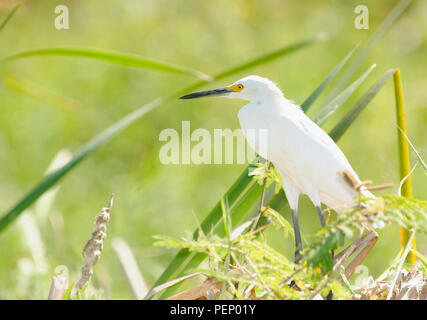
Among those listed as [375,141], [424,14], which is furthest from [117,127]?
[424,14]

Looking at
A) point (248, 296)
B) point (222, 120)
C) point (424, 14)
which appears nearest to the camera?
point (248, 296)

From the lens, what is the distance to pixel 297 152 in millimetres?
817

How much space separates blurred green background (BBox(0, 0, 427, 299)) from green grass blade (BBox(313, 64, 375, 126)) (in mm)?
1385

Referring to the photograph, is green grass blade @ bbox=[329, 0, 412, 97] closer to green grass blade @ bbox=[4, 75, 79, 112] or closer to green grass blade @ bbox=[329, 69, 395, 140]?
green grass blade @ bbox=[329, 69, 395, 140]

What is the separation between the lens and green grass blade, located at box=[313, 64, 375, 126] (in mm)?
796

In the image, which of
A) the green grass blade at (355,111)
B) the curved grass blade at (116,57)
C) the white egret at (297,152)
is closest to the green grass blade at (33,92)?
the curved grass blade at (116,57)

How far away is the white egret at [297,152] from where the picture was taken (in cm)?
81

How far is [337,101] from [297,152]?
0.09 meters

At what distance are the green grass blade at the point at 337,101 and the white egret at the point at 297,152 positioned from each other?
22 millimetres

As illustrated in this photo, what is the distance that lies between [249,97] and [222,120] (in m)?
2.22

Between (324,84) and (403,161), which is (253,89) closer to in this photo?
(324,84)
